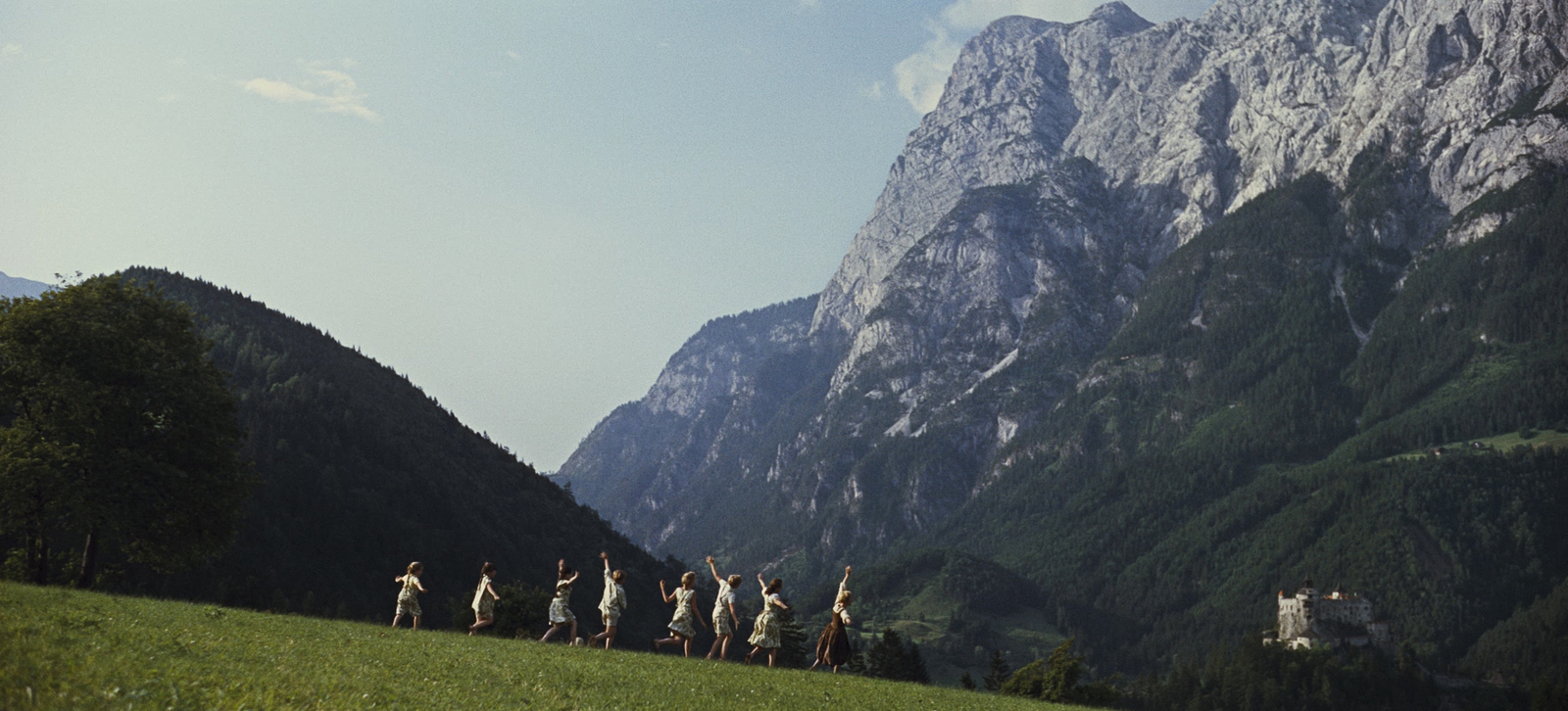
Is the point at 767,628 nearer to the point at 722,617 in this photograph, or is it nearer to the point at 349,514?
the point at 722,617

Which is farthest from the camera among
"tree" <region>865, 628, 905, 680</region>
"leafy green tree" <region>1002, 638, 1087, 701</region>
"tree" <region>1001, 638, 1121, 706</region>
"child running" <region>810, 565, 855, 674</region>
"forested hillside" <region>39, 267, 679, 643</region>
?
"forested hillside" <region>39, 267, 679, 643</region>

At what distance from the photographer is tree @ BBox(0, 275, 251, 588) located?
43.5 metres

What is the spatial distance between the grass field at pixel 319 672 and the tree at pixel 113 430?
16904 mm

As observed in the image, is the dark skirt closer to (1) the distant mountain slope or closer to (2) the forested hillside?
(1) the distant mountain slope

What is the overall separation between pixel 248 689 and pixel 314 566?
521 ft

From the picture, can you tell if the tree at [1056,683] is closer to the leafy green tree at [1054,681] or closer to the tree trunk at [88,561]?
the leafy green tree at [1054,681]

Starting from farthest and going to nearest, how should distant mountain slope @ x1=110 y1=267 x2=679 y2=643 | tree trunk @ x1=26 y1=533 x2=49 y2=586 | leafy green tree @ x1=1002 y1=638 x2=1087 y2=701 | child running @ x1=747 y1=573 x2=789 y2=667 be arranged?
distant mountain slope @ x1=110 y1=267 x2=679 y2=643, leafy green tree @ x1=1002 y1=638 x2=1087 y2=701, tree trunk @ x1=26 y1=533 x2=49 y2=586, child running @ x1=747 y1=573 x2=789 y2=667

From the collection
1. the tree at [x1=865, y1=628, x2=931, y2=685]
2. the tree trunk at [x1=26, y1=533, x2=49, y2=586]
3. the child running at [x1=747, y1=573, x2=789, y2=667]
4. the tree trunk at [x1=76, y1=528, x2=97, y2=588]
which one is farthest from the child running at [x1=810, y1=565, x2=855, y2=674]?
the tree at [x1=865, y1=628, x2=931, y2=685]

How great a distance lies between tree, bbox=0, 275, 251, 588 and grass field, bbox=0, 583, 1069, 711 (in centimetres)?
1690

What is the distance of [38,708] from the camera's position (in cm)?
1152

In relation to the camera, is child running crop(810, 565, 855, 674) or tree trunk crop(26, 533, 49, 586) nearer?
child running crop(810, 565, 855, 674)

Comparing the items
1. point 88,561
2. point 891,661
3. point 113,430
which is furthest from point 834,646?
point 891,661

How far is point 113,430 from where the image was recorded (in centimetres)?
4562

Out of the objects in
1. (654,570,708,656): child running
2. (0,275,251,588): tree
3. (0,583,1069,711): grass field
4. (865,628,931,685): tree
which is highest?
(0,275,251,588): tree
